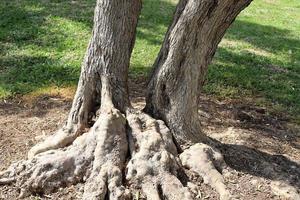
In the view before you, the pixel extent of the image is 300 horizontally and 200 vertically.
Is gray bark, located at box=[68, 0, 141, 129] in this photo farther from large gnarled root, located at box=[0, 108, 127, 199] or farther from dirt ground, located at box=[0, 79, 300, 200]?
dirt ground, located at box=[0, 79, 300, 200]

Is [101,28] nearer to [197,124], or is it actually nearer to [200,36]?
[200,36]

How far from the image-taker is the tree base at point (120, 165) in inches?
205

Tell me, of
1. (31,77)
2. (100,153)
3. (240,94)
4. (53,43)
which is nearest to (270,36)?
(240,94)

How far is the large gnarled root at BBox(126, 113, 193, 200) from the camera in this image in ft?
17.0

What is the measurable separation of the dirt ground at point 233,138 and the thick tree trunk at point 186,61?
2.30 feet

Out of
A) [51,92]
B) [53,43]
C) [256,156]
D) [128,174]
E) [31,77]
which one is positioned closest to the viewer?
[128,174]

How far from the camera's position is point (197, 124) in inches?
237

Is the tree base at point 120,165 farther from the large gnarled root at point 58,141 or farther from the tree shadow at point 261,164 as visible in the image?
the tree shadow at point 261,164

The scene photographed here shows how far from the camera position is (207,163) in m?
5.57

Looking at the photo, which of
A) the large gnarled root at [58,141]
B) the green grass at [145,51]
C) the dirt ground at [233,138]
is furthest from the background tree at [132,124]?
the green grass at [145,51]

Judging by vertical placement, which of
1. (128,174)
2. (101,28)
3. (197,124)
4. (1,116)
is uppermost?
(101,28)

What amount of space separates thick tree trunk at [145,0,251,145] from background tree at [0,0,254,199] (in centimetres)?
1

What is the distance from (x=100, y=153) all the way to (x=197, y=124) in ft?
4.24

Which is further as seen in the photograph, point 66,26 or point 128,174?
point 66,26
